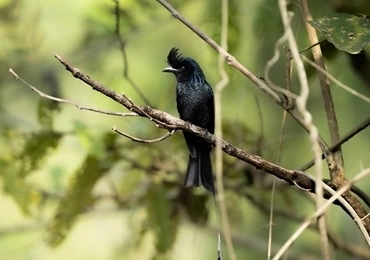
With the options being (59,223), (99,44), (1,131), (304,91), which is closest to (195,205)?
(59,223)

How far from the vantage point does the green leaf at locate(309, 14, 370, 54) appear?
89.3 inches

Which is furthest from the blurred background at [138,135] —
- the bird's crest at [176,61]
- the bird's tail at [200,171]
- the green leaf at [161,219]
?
the bird's tail at [200,171]

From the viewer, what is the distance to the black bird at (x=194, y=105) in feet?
9.59

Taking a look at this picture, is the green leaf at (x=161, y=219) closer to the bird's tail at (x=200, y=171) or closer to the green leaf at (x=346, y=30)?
the bird's tail at (x=200, y=171)

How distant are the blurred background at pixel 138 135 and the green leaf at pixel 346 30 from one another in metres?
0.21

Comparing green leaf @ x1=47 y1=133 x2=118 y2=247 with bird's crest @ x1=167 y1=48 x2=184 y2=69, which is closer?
bird's crest @ x1=167 y1=48 x2=184 y2=69

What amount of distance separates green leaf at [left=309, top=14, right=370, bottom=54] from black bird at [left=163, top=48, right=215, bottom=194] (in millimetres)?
685

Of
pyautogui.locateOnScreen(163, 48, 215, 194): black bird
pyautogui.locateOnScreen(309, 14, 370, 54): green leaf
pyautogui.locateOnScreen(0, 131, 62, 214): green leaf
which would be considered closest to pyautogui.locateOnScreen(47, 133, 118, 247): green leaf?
pyautogui.locateOnScreen(0, 131, 62, 214): green leaf

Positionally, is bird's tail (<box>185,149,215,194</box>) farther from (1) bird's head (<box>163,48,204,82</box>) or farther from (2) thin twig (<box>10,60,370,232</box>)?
(2) thin twig (<box>10,60,370,232</box>)

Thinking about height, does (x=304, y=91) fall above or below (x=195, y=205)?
below

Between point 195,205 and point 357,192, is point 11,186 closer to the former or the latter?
point 195,205

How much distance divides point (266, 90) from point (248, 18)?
1637 mm

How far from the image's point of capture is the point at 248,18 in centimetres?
363

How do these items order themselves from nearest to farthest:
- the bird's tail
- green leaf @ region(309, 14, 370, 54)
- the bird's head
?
green leaf @ region(309, 14, 370, 54) → the bird's tail → the bird's head
